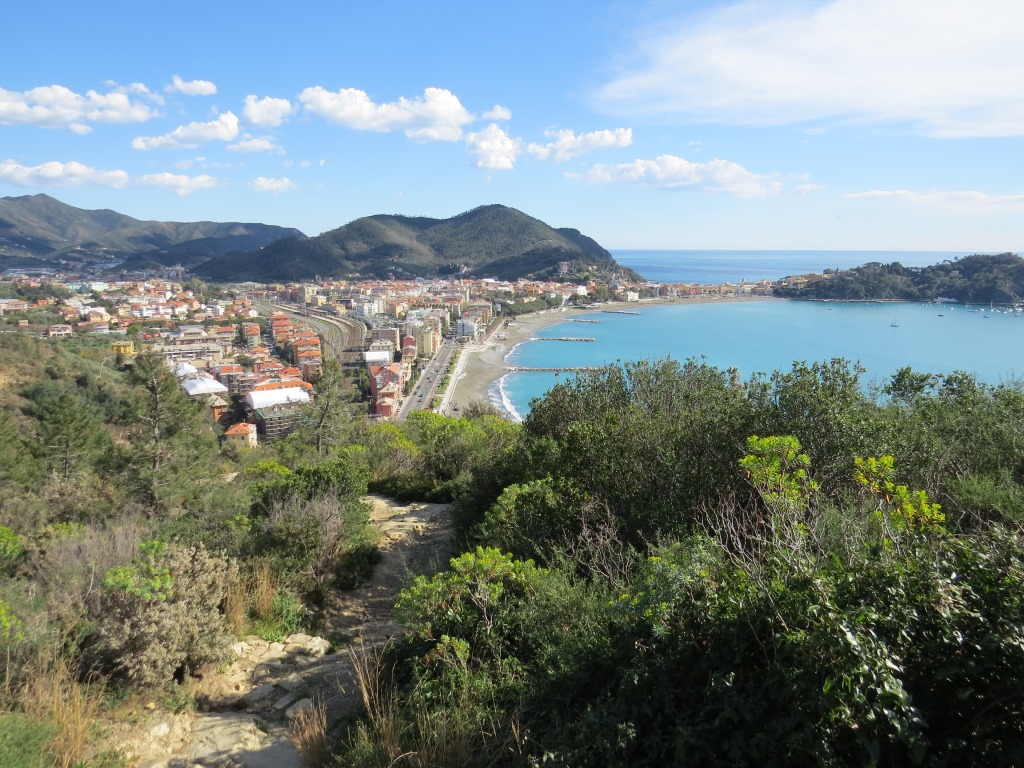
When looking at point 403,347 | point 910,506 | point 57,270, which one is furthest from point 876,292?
point 57,270

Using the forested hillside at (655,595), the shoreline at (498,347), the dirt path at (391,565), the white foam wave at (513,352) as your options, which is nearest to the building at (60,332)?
the shoreline at (498,347)

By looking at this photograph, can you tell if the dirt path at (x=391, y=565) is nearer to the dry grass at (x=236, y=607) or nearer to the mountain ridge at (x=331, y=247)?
the dry grass at (x=236, y=607)

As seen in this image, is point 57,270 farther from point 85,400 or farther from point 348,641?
point 348,641

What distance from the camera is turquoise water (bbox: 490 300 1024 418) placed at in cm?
3628

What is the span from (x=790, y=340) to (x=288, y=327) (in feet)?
159

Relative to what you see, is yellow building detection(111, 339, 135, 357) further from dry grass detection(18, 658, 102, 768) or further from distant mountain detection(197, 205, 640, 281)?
distant mountain detection(197, 205, 640, 281)

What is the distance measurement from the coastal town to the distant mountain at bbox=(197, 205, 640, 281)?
9.93 m

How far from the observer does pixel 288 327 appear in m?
58.5

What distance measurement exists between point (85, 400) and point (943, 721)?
3493cm

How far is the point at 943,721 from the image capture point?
5.22ft

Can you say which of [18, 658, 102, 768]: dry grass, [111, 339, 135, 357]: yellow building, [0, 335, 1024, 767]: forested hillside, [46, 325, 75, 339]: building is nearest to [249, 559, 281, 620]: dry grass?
[0, 335, 1024, 767]: forested hillside

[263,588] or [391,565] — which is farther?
[391,565]

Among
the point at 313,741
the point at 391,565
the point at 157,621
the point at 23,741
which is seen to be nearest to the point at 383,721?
the point at 313,741

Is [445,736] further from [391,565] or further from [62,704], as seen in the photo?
[391,565]
